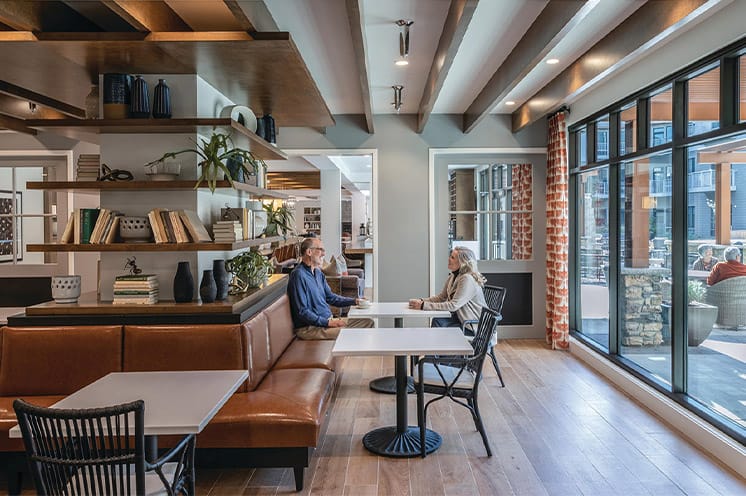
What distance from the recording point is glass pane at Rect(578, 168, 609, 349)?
18.5ft

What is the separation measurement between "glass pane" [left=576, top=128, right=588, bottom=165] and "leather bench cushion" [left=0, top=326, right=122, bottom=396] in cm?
514

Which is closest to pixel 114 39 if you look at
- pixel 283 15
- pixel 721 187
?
pixel 283 15

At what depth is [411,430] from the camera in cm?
383

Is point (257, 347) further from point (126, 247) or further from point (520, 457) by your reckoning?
point (520, 457)

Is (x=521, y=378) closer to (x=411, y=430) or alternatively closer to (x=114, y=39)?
(x=411, y=430)

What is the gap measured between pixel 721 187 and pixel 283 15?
3037 millimetres

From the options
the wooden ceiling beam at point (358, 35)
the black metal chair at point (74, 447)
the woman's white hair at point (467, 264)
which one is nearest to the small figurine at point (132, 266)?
the black metal chair at point (74, 447)

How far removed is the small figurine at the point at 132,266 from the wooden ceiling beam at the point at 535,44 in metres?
3.05

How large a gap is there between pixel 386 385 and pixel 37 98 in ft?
12.2

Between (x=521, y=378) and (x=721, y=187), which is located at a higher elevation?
(x=721, y=187)

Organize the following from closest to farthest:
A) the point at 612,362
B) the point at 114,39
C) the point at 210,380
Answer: the point at 210,380
the point at 114,39
the point at 612,362

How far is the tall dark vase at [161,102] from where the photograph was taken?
3580 millimetres

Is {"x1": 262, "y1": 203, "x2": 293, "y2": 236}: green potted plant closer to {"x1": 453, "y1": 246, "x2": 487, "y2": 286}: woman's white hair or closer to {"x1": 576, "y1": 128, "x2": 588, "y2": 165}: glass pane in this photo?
{"x1": 453, "y1": 246, "x2": 487, "y2": 286}: woman's white hair

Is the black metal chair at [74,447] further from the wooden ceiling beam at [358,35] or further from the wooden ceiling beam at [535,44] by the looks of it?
the wooden ceiling beam at [535,44]
